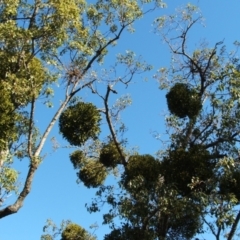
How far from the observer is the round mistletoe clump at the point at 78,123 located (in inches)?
391

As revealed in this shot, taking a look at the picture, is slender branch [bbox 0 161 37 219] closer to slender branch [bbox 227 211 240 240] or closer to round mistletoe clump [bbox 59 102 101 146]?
round mistletoe clump [bbox 59 102 101 146]

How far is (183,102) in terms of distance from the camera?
33.1 ft

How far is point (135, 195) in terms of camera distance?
9367mm

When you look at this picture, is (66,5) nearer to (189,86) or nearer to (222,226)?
(189,86)

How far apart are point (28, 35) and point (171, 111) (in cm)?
345

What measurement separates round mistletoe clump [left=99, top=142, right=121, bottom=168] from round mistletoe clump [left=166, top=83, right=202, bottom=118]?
1915 millimetres

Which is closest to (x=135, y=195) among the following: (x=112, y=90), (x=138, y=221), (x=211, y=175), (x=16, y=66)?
(x=138, y=221)

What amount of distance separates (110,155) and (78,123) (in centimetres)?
177

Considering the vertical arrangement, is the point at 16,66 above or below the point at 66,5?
below

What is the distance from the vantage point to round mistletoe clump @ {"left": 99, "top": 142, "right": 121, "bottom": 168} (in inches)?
447

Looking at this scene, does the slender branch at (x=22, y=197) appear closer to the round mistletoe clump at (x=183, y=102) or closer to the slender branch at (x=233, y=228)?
the round mistletoe clump at (x=183, y=102)

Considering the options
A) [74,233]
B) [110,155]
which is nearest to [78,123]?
[110,155]

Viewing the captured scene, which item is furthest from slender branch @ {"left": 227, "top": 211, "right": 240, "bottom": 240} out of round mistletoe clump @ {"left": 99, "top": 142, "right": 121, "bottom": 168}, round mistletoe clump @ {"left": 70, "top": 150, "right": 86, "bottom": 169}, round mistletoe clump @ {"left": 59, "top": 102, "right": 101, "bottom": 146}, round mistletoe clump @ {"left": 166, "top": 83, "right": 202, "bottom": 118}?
round mistletoe clump @ {"left": 70, "top": 150, "right": 86, "bottom": 169}

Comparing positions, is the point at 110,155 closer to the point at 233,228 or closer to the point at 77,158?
the point at 77,158
